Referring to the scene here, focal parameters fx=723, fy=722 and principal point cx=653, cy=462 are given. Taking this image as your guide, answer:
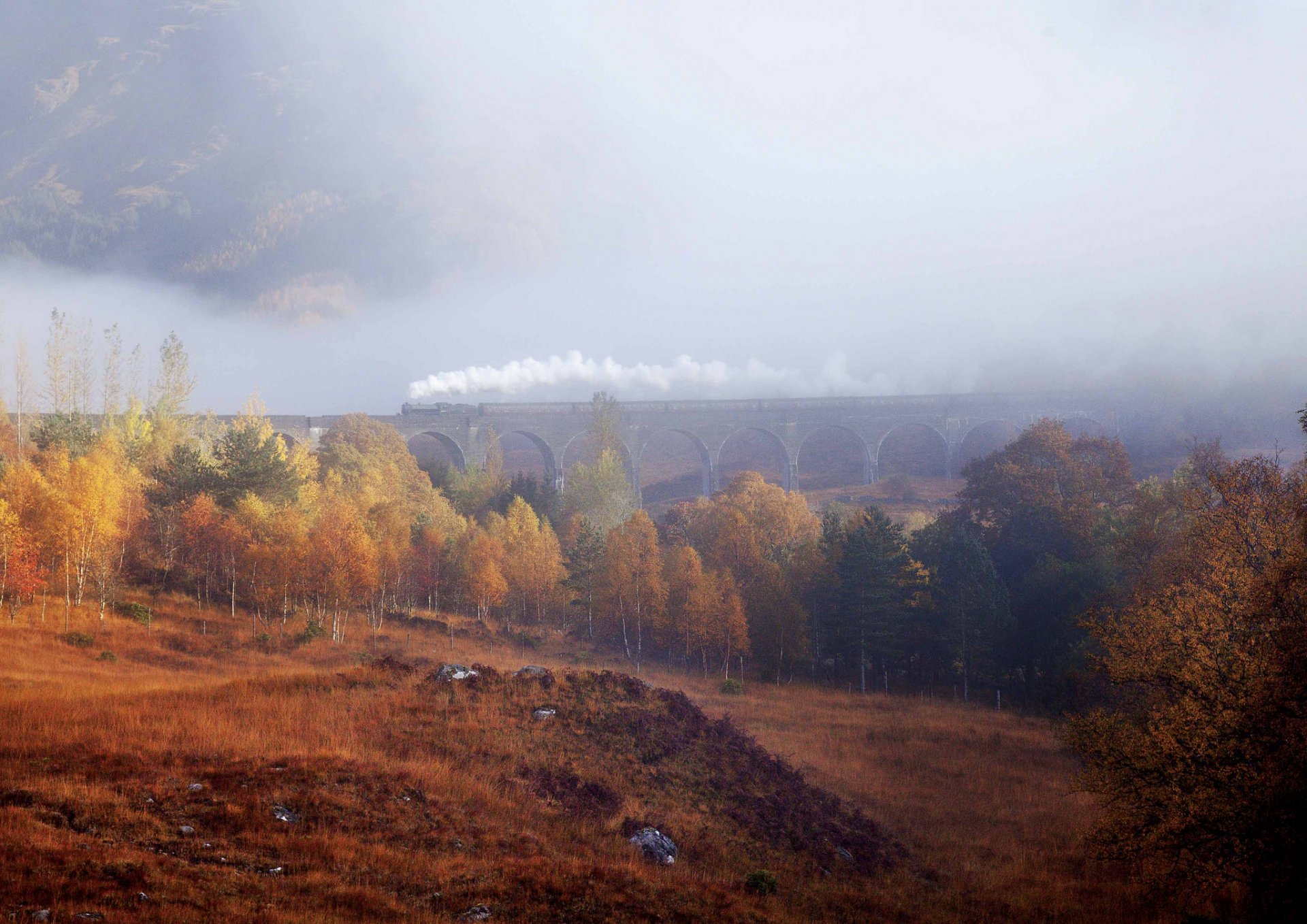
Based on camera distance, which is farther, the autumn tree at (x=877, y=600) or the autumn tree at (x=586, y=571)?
the autumn tree at (x=586, y=571)

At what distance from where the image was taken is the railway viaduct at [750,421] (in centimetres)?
8988

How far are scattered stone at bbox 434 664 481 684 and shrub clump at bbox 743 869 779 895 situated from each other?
37.8ft

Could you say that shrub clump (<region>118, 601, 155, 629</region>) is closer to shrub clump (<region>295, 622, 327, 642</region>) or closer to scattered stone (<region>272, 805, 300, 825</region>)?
shrub clump (<region>295, 622, 327, 642</region>)

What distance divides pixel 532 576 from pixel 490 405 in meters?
45.3

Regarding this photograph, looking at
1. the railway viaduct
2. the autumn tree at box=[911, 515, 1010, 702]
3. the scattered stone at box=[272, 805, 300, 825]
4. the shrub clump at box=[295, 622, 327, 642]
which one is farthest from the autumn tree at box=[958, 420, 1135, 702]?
the railway viaduct

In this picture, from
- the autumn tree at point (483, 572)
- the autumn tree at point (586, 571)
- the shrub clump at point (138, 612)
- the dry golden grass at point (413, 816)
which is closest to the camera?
the dry golden grass at point (413, 816)

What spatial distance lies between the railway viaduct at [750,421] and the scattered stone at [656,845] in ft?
225

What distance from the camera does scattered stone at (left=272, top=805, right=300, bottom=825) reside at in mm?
12047

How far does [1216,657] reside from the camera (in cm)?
1517

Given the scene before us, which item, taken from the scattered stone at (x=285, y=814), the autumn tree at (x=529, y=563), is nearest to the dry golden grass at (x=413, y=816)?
the scattered stone at (x=285, y=814)

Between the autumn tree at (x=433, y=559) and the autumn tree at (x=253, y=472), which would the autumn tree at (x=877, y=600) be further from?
the autumn tree at (x=253, y=472)

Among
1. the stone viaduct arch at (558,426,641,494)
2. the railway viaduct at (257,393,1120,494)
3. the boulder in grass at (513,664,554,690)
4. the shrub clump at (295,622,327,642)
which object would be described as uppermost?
the railway viaduct at (257,393,1120,494)

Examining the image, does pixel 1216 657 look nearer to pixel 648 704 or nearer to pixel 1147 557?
pixel 648 704

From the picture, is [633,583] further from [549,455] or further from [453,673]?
[549,455]
